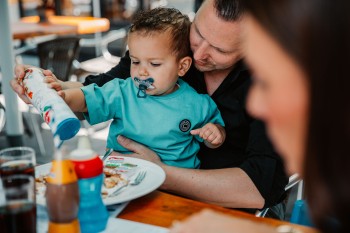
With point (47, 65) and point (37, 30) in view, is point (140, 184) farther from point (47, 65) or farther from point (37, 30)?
point (37, 30)

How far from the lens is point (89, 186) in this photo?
3.73 feet

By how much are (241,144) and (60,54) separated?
3204mm

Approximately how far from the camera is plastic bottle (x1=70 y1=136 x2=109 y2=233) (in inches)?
44.3

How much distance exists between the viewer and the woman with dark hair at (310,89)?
61cm

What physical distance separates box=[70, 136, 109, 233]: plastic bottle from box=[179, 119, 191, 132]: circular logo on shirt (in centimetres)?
70

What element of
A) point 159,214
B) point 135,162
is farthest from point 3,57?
point 159,214

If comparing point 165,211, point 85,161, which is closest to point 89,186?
point 85,161

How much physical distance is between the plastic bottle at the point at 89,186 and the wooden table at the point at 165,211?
125mm

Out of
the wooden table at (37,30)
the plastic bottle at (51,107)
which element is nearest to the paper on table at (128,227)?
the plastic bottle at (51,107)

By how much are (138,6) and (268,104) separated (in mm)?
9250

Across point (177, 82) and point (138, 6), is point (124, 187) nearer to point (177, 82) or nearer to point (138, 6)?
point (177, 82)

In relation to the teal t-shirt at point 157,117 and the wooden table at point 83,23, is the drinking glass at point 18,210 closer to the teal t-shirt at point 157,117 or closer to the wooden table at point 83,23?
the teal t-shirt at point 157,117

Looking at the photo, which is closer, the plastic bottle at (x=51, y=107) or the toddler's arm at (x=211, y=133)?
the plastic bottle at (x=51, y=107)

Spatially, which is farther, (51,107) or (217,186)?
(217,186)
